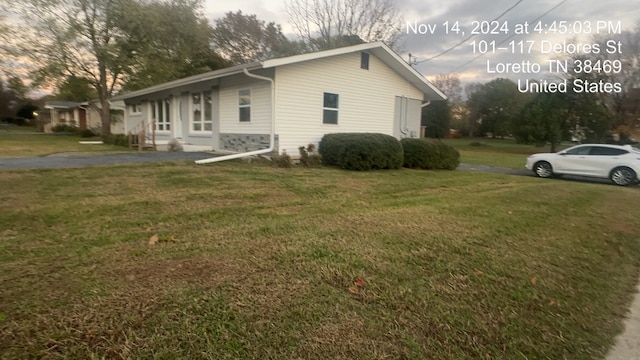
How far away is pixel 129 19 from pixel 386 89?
19195 millimetres

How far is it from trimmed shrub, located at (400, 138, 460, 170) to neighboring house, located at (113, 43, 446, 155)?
2.46m

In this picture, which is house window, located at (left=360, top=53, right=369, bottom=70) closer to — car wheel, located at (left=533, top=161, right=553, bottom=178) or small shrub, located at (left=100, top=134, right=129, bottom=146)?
car wheel, located at (left=533, top=161, right=553, bottom=178)

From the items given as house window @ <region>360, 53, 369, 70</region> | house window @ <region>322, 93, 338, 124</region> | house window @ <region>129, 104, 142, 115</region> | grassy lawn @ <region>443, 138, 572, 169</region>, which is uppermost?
house window @ <region>360, 53, 369, 70</region>

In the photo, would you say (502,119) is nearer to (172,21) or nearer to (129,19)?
(172,21)

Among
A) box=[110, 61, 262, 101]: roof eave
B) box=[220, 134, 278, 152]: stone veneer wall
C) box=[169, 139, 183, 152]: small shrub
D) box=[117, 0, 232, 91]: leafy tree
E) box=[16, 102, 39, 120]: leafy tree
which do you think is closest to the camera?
box=[110, 61, 262, 101]: roof eave

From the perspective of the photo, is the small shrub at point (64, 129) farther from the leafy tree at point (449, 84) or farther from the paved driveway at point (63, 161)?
the leafy tree at point (449, 84)

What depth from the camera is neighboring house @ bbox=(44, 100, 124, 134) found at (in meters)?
32.5

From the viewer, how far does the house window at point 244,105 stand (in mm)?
12586

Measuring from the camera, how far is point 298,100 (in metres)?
12.1

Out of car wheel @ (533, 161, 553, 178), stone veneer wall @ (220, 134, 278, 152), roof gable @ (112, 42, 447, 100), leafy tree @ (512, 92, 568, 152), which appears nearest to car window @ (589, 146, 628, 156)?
car wheel @ (533, 161, 553, 178)

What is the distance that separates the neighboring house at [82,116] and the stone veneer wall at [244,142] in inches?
887

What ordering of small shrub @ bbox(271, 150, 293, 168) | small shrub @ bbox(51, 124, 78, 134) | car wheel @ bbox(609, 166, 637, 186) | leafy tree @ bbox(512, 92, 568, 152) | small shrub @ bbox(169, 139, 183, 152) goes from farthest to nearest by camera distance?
small shrub @ bbox(51, 124, 78, 134) < leafy tree @ bbox(512, 92, 568, 152) < small shrub @ bbox(169, 139, 183, 152) < car wheel @ bbox(609, 166, 637, 186) < small shrub @ bbox(271, 150, 293, 168)

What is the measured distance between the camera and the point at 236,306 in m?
2.54

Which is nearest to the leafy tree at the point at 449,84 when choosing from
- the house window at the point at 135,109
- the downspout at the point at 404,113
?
the downspout at the point at 404,113
